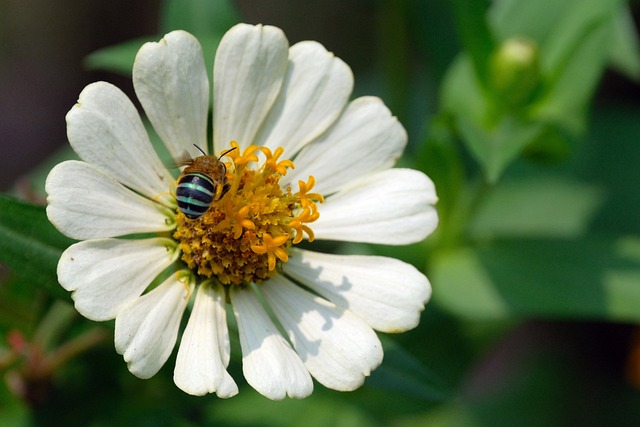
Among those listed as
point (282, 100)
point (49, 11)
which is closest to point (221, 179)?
point (282, 100)

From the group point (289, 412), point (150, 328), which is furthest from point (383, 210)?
point (289, 412)

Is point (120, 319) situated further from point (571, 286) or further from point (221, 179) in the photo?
point (571, 286)

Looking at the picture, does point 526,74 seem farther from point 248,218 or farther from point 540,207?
point 540,207

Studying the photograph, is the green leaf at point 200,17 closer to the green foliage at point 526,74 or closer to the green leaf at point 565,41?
the green foliage at point 526,74

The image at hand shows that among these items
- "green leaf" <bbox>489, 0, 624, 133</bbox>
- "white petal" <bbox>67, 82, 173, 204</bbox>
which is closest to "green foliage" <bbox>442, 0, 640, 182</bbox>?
"green leaf" <bbox>489, 0, 624, 133</bbox>

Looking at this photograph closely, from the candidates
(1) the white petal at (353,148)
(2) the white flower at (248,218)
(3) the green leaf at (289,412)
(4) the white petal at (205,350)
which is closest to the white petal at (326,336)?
(2) the white flower at (248,218)

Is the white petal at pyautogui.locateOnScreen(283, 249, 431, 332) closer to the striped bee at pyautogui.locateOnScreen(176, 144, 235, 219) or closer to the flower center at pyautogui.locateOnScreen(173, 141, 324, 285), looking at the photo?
the flower center at pyautogui.locateOnScreen(173, 141, 324, 285)
